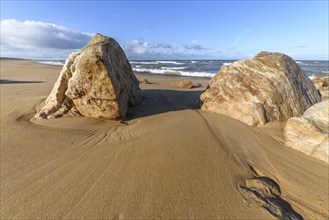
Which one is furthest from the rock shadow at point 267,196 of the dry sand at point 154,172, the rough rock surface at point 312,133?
the rough rock surface at point 312,133

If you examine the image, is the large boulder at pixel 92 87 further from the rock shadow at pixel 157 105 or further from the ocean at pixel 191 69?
the ocean at pixel 191 69

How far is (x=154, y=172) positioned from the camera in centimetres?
228

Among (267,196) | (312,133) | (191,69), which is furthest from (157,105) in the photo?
(191,69)

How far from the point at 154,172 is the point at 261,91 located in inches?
114

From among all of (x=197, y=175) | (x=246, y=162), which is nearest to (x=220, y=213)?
(x=197, y=175)

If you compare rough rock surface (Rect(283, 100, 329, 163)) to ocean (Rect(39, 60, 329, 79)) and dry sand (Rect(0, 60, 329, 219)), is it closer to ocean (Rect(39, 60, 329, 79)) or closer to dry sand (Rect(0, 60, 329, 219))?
dry sand (Rect(0, 60, 329, 219))

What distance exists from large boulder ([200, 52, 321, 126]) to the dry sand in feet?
1.44

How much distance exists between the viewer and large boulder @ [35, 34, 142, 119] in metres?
3.55

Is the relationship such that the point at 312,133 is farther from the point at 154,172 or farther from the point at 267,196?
the point at 154,172

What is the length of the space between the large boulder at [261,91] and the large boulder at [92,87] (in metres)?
1.96

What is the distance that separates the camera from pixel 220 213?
70.5 inches

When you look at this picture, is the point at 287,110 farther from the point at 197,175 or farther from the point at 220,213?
the point at 220,213

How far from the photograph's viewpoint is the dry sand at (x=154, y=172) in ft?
5.92

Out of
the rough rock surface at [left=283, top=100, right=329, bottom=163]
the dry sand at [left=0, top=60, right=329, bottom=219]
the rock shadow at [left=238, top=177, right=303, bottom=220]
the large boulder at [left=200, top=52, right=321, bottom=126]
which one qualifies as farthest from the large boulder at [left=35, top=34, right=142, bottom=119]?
the rough rock surface at [left=283, top=100, right=329, bottom=163]
